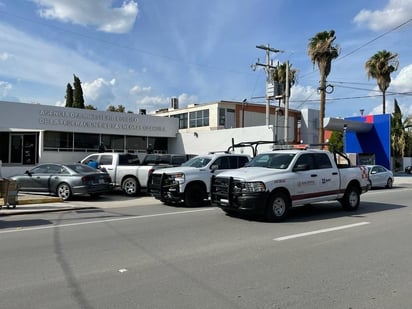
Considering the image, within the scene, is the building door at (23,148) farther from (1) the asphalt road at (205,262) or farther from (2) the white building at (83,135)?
(1) the asphalt road at (205,262)

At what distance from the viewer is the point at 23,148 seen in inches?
1095

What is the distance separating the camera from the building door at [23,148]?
27609 mm

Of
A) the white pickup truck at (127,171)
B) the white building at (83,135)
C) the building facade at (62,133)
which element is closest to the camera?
the white pickup truck at (127,171)

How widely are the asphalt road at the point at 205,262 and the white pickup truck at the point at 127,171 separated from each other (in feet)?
19.9

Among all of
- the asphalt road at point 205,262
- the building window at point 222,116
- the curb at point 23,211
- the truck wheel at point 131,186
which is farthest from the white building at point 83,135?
the asphalt road at point 205,262

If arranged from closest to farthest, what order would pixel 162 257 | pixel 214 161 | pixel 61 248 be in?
1. pixel 162 257
2. pixel 61 248
3. pixel 214 161

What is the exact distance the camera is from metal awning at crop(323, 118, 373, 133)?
31.1m

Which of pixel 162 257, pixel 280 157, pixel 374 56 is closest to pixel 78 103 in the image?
pixel 374 56

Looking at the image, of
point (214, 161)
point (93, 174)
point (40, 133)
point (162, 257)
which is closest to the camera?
point (162, 257)

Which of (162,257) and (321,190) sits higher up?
(321,190)

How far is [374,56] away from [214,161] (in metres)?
34.2

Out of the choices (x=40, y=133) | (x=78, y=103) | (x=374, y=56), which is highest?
(x=374, y=56)

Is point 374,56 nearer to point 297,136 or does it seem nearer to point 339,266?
point 297,136

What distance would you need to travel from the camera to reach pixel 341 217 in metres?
11.1
